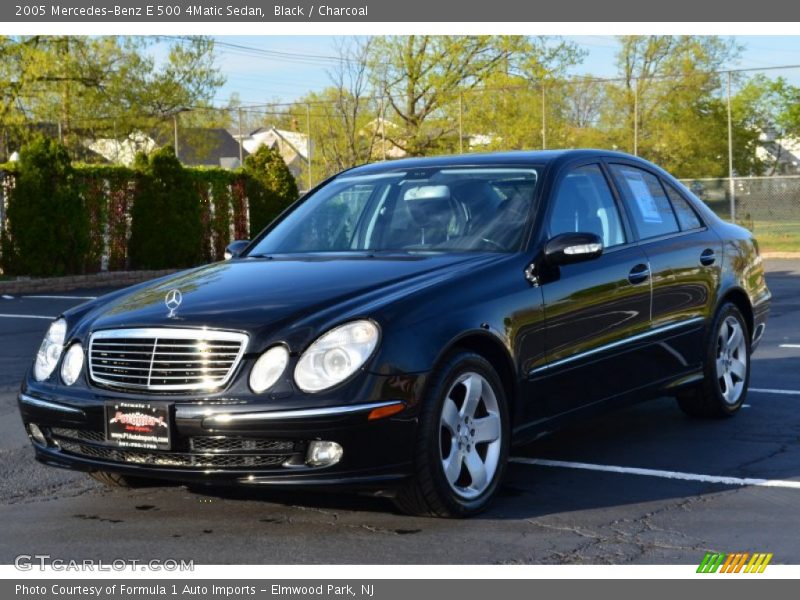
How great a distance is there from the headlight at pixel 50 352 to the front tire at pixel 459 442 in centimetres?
168

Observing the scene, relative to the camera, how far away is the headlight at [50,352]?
551cm

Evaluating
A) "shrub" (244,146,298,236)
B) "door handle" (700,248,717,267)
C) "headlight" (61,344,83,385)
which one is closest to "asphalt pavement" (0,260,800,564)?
"headlight" (61,344,83,385)

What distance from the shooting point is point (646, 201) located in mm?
7074

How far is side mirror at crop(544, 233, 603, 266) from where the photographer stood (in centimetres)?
582

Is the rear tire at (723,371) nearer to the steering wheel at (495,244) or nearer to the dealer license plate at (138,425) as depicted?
the steering wheel at (495,244)

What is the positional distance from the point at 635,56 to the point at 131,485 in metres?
49.8

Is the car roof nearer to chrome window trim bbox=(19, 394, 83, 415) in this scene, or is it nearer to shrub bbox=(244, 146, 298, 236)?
chrome window trim bbox=(19, 394, 83, 415)

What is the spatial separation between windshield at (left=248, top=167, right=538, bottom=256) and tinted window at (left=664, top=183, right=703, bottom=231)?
1.40m

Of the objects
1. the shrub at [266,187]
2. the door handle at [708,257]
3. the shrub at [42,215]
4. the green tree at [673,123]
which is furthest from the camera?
the green tree at [673,123]

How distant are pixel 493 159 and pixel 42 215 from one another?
16525mm

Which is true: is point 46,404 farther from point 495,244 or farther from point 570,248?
point 570,248

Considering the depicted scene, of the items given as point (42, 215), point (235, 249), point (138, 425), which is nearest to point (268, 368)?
point (138, 425)

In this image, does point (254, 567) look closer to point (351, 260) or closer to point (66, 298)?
point (351, 260)
